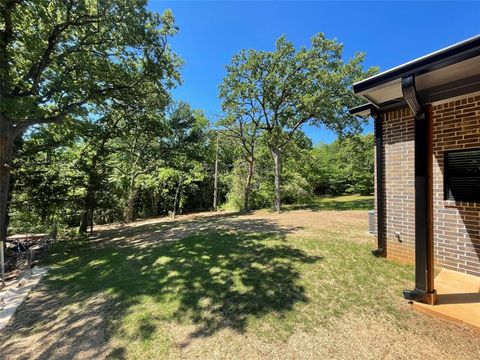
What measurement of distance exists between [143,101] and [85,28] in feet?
9.43

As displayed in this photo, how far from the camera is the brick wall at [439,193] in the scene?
3.49 metres

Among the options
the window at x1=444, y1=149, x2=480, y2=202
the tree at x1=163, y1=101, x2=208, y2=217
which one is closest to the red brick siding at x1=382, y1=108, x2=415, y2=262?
the window at x1=444, y1=149, x2=480, y2=202

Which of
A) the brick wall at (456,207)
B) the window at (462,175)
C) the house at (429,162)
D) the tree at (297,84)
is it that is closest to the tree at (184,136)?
the tree at (297,84)

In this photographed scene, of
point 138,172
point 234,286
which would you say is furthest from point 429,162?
point 138,172

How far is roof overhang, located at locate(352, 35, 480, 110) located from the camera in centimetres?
207

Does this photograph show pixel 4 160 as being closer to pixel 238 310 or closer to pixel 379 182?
pixel 238 310

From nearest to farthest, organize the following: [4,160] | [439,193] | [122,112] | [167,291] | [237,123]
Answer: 1. [167,291]
2. [439,193]
3. [4,160]
4. [122,112]
5. [237,123]

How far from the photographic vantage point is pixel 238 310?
3020 millimetres

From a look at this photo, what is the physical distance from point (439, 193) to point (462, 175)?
0.41 meters

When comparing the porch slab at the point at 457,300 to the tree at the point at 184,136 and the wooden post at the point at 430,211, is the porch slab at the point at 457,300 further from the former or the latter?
the tree at the point at 184,136

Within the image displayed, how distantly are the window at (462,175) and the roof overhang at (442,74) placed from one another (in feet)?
5.02

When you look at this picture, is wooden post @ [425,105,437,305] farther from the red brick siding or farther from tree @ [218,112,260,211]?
tree @ [218,112,260,211]

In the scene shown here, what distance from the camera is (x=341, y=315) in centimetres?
282

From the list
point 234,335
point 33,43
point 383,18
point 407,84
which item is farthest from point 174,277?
point 383,18
